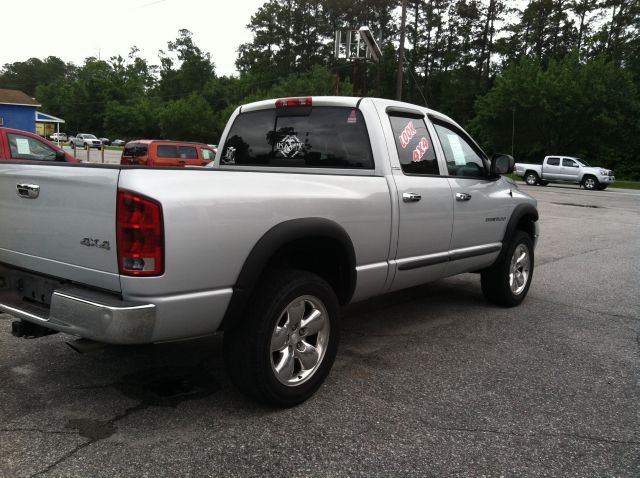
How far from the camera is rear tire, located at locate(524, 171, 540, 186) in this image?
3134 cm

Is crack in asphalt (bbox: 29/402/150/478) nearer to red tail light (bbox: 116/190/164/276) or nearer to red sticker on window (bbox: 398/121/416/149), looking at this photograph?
red tail light (bbox: 116/190/164/276)

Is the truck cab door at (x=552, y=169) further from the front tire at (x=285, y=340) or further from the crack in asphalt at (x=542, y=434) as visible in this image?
the front tire at (x=285, y=340)

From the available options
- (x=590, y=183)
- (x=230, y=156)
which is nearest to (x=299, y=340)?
(x=230, y=156)

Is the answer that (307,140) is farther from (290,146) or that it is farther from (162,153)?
(162,153)

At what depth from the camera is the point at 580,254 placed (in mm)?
9117

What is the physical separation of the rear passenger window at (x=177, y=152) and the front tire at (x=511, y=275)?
15.8 m

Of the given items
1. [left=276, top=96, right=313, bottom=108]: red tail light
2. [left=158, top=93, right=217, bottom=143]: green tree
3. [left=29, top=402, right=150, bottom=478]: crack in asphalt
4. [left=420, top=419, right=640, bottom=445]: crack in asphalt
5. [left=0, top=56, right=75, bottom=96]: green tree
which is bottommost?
[left=420, top=419, right=640, bottom=445]: crack in asphalt

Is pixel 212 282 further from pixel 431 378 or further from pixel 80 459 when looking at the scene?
pixel 431 378

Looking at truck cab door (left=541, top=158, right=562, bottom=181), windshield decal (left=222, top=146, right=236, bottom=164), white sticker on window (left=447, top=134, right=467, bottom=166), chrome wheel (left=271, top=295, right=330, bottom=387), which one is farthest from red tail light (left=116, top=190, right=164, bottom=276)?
truck cab door (left=541, top=158, right=562, bottom=181)

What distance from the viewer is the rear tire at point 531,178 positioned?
31344mm

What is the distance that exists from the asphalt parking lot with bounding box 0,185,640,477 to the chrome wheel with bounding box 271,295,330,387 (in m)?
0.21

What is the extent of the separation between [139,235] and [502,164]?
11.9 ft

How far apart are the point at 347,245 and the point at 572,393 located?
176 centimetres

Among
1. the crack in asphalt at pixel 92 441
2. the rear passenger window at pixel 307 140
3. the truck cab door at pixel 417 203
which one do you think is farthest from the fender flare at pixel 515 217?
the crack in asphalt at pixel 92 441
